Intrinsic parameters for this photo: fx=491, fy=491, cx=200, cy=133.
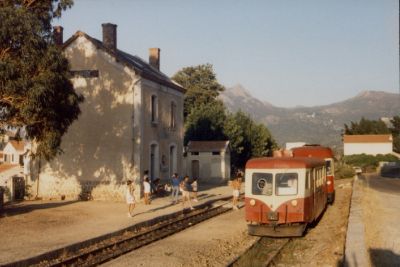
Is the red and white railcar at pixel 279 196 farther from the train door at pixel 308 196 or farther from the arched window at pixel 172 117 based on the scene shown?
the arched window at pixel 172 117

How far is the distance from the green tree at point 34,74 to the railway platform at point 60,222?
293 cm

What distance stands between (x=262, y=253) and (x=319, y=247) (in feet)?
6.24

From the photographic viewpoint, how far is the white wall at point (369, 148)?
314ft

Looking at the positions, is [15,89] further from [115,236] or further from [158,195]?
[158,195]

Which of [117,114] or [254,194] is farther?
[117,114]

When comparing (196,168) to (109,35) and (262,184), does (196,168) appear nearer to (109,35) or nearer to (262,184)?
(109,35)

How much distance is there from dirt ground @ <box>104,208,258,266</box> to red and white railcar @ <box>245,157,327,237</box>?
2.62ft

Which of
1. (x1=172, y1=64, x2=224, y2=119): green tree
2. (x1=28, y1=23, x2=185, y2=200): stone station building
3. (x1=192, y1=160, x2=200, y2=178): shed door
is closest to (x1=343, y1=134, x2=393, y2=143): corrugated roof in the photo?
(x1=172, y1=64, x2=224, y2=119): green tree

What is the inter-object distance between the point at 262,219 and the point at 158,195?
14479mm

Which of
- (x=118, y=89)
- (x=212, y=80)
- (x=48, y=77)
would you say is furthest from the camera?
(x=212, y=80)

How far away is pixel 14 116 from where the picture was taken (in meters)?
19.2

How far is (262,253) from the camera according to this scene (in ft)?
44.5

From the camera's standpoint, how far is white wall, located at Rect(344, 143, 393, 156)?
95.8 metres

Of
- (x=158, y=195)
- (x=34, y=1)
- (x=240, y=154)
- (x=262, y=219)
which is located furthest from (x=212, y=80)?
(x=262, y=219)
